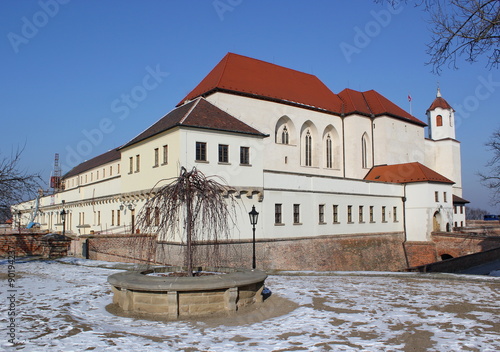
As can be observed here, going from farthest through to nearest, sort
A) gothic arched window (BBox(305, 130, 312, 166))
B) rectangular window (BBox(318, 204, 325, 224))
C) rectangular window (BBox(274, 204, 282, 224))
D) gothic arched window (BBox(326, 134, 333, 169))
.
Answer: gothic arched window (BBox(326, 134, 333, 169)), gothic arched window (BBox(305, 130, 312, 166)), rectangular window (BBox(318, 204, 325, 224)), rectangular window (BBox(274, 204, 282, 224))

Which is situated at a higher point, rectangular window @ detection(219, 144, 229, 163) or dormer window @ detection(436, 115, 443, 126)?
dormer window @ detection(436, 115, 443, 126)

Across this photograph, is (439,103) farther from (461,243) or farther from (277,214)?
(277,214)

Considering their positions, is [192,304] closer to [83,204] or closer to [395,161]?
[83,204]

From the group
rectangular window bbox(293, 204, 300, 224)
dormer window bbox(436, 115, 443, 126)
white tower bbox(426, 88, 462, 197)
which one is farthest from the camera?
dormer window bbox(436, 115, 443, 126)

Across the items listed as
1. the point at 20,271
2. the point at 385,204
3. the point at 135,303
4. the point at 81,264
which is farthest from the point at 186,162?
the point at 385,204

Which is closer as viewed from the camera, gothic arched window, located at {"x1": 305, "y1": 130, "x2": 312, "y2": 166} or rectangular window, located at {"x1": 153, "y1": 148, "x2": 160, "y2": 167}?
rectangular window, located at {"x1": 153, "y1": 148, "x2": 160, "y2": 167}

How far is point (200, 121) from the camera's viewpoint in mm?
Answer: 23938

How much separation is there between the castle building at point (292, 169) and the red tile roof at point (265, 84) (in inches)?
5.5

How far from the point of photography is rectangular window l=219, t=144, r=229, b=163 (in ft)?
79.7

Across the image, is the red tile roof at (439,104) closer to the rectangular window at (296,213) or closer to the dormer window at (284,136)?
the dormer window at (284,136)

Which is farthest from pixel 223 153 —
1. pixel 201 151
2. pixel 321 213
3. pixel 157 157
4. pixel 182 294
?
pixel 182 294

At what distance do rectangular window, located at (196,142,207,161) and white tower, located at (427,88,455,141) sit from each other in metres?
43.3

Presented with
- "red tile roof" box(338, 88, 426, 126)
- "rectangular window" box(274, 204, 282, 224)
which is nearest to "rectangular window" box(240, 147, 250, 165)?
"rectangular window" box(274, 204, 282, 224)

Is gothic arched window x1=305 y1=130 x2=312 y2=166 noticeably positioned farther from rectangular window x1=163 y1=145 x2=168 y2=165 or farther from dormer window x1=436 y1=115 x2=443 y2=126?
dormer window x1=436 y1=115 x2=443 y2=126
